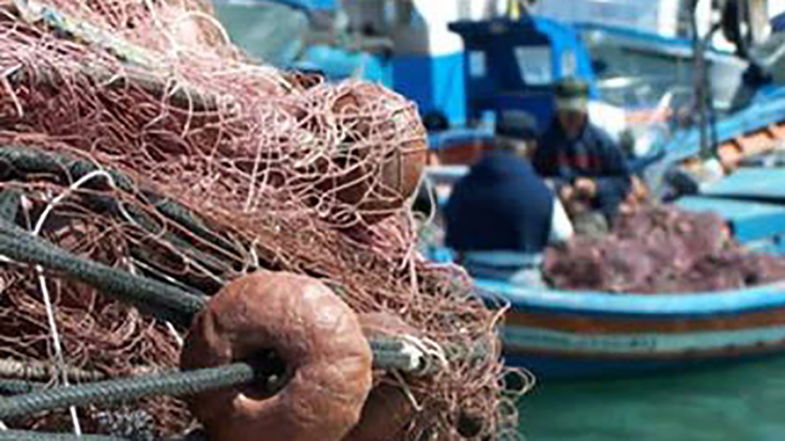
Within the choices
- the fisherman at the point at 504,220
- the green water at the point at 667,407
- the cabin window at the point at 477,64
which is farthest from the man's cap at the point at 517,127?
the cabin window at the point at 477,64

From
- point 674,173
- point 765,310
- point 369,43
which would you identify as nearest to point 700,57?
point 674,173

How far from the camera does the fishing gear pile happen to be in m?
10.0

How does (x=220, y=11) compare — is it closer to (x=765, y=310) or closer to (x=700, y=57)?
(x=700, y=57)

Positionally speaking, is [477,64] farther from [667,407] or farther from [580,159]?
[667,407]

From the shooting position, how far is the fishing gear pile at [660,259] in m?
10.0

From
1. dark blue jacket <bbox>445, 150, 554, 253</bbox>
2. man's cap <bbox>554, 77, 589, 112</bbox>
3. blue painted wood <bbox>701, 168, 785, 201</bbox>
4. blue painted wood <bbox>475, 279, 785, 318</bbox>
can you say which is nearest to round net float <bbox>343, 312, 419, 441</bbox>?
blue painted wood <bbox>475, 279, 785, 318</bbox>

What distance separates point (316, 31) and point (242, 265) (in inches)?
553

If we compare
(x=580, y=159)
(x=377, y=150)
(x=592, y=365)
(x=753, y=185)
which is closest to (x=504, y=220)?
(x=592, y=365)

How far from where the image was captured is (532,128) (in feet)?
43.7

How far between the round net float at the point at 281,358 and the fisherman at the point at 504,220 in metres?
7.44

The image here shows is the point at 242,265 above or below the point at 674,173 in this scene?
above

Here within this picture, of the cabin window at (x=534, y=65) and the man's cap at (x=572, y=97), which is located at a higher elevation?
the man's cap at (x=572, y=97)

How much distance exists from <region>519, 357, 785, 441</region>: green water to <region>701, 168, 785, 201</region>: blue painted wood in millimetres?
1859

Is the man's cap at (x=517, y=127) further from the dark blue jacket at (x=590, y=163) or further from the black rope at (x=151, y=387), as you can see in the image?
the black rope at (x=151, y=387)
